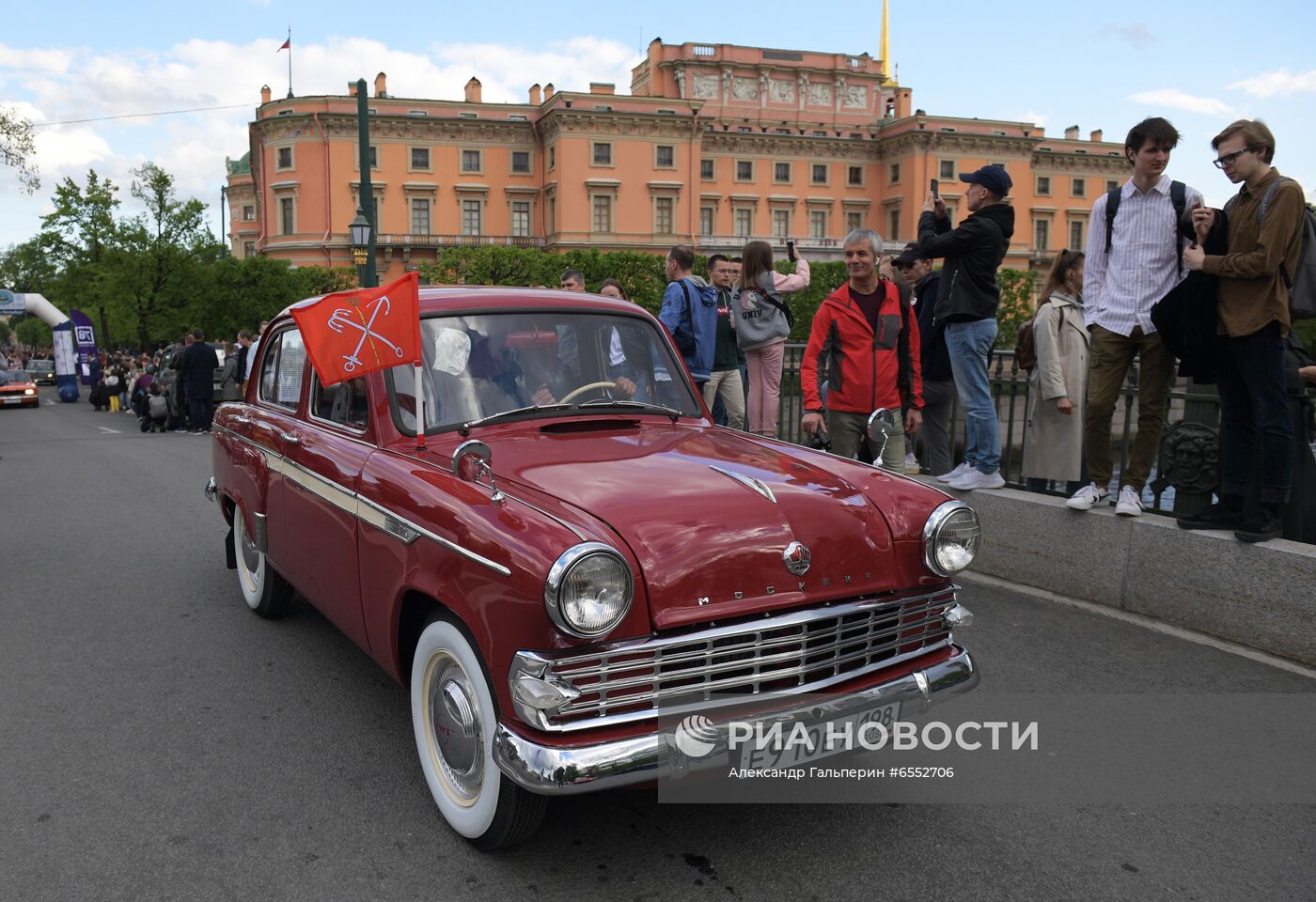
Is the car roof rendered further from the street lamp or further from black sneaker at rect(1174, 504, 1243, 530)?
the street lamp

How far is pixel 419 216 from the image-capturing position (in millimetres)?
75438

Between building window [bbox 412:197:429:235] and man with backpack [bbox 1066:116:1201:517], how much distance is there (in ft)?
243

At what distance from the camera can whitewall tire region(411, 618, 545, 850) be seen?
2957 millimetres

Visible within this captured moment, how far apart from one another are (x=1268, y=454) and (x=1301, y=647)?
3.00ft

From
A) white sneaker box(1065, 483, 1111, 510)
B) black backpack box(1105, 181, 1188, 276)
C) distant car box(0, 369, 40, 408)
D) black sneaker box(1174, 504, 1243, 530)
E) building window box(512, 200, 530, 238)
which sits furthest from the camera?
building window box(512, 200, 530, 238)

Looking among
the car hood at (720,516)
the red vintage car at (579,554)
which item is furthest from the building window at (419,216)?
the car hood at (720,516)

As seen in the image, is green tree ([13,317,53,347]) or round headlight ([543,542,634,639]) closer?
round headlight ([543,542,634,639])

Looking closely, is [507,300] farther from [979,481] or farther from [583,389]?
[979,481]

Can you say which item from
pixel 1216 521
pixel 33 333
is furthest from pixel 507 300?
pixel 33 333

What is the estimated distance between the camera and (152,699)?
4.44 m

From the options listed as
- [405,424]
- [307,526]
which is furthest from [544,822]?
[307,526]

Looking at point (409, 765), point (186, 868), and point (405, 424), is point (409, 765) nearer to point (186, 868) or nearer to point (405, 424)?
point (186, 868)

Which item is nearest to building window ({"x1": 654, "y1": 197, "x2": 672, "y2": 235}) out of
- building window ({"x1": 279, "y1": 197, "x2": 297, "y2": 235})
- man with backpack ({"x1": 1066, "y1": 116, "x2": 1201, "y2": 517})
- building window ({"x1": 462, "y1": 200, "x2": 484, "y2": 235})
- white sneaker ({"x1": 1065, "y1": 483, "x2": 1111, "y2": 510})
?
building window ({"x1": 462, "y1": 200, "x2": 484, "y2": 235})

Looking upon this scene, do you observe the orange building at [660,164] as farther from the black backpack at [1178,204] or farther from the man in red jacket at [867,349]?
the black backpack at [1178,204]
